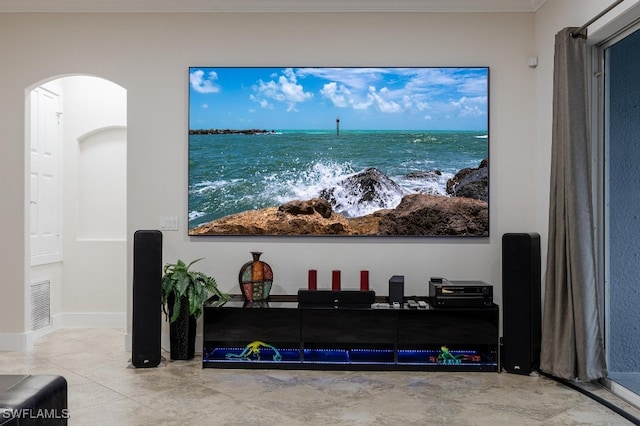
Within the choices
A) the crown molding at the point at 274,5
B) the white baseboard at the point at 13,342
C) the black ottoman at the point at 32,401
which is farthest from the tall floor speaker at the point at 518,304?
the white baseboard at the point at 13,342

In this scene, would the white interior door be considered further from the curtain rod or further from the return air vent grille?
the curtain rod

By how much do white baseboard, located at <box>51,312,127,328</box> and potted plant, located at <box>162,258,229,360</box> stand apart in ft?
5.08

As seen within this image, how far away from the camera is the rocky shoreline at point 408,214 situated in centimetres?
480

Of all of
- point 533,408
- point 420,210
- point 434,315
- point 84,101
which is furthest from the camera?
point 84,101

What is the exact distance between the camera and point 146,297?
4.37 meters

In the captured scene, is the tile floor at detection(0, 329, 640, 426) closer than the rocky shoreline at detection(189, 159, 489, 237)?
Yes

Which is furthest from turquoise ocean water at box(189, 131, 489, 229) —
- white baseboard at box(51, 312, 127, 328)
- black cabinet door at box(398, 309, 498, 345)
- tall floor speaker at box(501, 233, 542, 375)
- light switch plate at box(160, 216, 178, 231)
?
white baseboard at box(51, 312, 127, 328)

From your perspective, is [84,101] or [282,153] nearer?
[282,153]

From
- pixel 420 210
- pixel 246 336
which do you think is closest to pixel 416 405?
pixel 246 336

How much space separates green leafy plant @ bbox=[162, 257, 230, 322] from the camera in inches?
176

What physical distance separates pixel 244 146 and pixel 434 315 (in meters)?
2.08

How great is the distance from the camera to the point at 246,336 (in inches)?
174

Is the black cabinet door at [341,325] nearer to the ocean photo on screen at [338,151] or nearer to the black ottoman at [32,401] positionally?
the ocean photo on screen at [338,151]

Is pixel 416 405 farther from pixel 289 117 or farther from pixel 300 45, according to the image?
pixel 300 45
